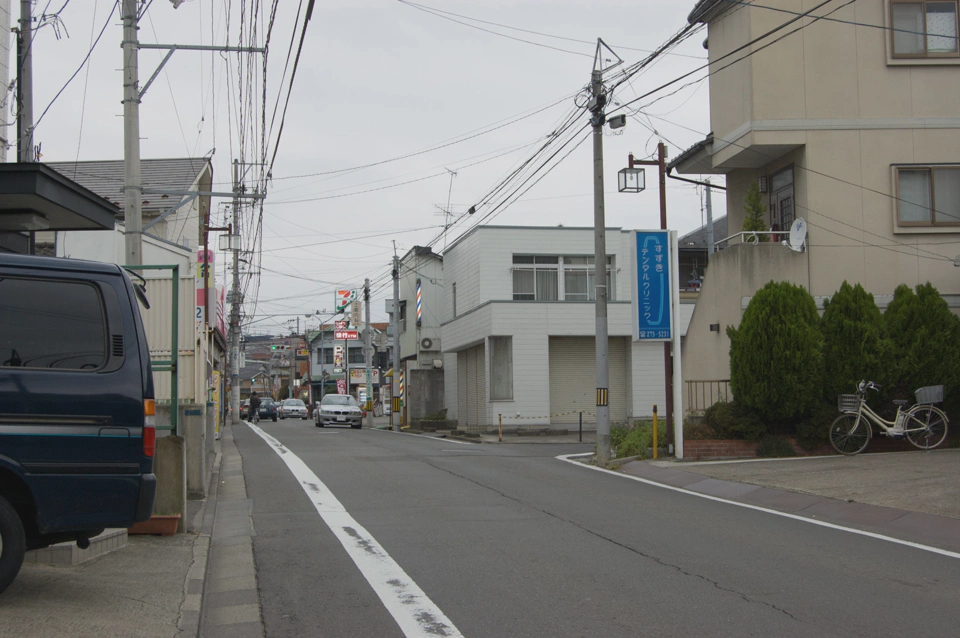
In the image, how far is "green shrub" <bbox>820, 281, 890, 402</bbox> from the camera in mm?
16297

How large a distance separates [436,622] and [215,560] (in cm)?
316

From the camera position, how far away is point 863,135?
18.7 meters

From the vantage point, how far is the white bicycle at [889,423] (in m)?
15.5

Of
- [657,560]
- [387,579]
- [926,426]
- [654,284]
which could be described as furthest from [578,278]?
[387,579]

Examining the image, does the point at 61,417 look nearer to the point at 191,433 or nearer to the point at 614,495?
the point at 191,433

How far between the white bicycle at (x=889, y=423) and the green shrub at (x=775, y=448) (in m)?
0.76

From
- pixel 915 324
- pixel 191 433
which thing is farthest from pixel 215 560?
pixel 915 324

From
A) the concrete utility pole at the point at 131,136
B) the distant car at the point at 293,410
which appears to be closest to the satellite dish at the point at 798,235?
the concrete utility pole at the point at 131,136

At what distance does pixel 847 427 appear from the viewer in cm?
1591

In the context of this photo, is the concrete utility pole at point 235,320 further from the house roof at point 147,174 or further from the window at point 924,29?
the window at point 924,29

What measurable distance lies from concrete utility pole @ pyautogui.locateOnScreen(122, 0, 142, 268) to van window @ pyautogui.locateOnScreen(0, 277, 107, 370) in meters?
8.47

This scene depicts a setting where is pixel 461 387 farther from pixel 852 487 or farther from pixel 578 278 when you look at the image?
pixel 852 487

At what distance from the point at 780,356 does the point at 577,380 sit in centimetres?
1696

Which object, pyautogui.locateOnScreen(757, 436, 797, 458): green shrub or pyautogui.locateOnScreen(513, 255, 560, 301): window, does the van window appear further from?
pyautogui.locateOnScreen(513, 255, 560, 301): window
